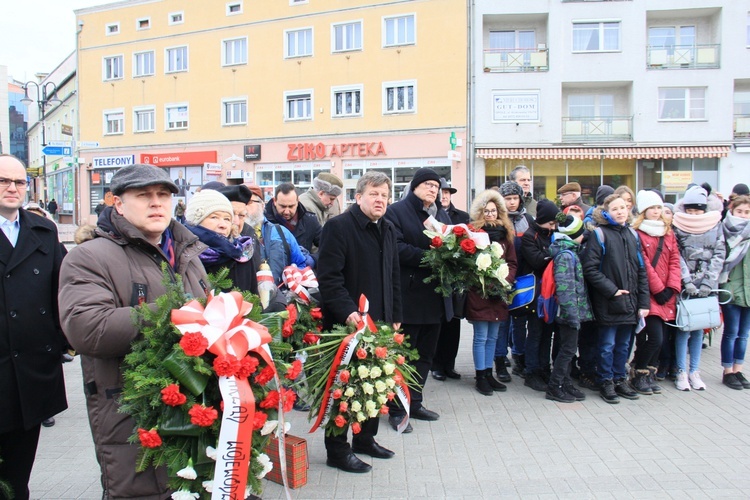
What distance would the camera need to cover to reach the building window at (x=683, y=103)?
84.3 ft

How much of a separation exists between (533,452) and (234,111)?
2896 cm

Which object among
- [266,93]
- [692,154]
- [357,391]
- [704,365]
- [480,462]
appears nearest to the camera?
[357,391]

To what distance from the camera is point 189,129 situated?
3169 cm

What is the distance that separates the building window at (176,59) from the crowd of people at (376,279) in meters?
28.0

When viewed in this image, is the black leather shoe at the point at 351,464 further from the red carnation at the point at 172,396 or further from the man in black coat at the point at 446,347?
the man in black coat at the point at 446,347

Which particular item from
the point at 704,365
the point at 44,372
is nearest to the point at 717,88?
the point at 704,365

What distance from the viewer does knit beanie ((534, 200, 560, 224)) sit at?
20.4 feet

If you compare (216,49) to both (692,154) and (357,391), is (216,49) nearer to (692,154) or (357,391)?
(692,154)

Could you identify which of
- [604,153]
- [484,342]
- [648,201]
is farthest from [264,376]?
[604,153]

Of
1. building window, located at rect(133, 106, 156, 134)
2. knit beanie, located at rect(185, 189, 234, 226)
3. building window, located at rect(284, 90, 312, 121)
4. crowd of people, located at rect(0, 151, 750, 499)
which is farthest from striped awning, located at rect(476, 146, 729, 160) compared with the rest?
knit beanie, located at rect(185, 189, 234, 226)

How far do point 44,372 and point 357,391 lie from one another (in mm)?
1887

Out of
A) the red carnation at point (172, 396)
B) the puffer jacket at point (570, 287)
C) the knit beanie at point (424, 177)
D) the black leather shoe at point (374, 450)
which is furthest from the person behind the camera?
the puffer jacket at point (570, 287)

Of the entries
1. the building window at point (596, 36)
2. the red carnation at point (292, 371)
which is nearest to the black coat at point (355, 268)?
the red carnation at point (292, 371)

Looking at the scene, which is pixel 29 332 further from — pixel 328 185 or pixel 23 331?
pixel 328 185
